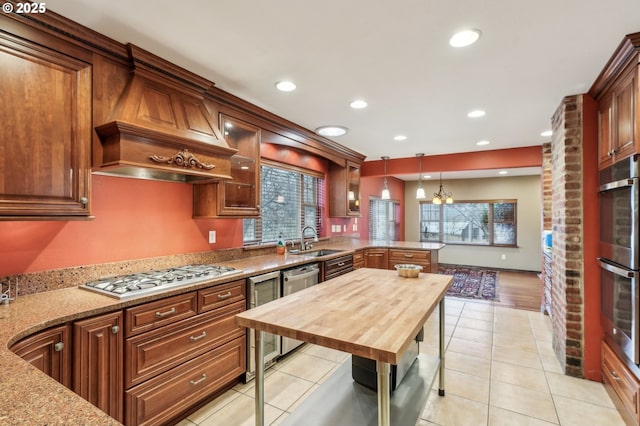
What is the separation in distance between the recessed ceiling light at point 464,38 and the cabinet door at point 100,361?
2542mm

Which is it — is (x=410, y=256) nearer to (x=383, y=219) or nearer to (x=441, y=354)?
(x=441, y=354)

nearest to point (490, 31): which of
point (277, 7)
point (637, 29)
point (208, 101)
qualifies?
point (637, 29)

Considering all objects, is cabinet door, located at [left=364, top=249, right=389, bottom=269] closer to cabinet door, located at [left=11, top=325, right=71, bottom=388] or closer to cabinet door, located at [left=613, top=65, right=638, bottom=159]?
cabinet door, located at [left=613, top=65, right=638, bottom=159]

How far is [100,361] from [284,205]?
9.10ft

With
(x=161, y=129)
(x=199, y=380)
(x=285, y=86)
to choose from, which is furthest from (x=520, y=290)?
(x=161, y=129)

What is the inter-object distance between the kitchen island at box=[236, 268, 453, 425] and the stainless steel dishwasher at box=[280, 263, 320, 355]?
864mm

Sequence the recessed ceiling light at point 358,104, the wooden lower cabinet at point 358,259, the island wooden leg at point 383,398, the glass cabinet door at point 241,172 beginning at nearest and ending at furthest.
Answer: the island wooden leg at point 383,398 < the glass cabinet door at point 241,172 < the recessed ceiling light at point 358,104 < the wooden lower cabinet at point 358,259

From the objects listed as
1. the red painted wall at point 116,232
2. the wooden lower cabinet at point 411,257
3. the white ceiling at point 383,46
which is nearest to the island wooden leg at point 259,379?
the red painted wall at point 116,232

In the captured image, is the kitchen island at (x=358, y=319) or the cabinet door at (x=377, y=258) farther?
the cabinet door at (x=377, y=258)

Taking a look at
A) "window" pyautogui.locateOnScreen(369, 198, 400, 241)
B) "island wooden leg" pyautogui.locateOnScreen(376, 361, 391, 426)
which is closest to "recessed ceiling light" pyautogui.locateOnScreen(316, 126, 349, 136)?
"island wooden leg" pyautogui.locateOnScreen(376, 361, 391, 426)

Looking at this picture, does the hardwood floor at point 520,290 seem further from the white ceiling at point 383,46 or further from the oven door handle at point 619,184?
the white ceiling at point 383,46

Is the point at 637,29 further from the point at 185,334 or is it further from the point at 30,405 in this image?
the point at 185,334

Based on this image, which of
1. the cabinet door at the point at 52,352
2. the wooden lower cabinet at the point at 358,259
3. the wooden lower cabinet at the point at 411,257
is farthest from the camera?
the wooden lower cabinet at the point at 411,257

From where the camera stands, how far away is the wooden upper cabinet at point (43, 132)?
1532mm
